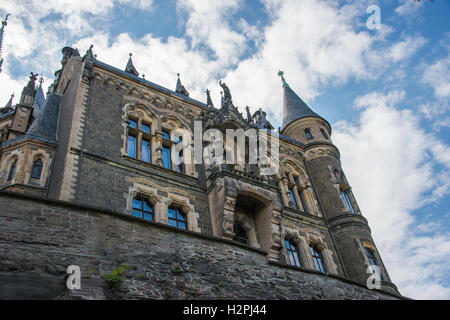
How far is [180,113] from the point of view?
19.4 metres

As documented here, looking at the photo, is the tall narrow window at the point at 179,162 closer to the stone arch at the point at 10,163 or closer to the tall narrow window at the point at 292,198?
the stone arch at the point at 10,163

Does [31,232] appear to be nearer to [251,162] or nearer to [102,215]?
[102,215]

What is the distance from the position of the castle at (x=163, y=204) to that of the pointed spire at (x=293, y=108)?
471mm

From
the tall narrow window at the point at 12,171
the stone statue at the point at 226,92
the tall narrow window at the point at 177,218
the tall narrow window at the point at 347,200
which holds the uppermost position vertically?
the stone statue at the point at 226,92

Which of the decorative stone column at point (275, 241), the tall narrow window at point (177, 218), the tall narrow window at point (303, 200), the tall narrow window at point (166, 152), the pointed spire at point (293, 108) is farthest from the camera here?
the pointed spire at point (293, 108)

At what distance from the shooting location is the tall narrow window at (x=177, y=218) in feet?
48.3

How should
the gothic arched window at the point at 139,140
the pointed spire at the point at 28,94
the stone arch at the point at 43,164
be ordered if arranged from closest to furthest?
the stone arch at the point at 43,164
the gothic arched window at the point at 139,140
the pointed spire at the point at 28,94

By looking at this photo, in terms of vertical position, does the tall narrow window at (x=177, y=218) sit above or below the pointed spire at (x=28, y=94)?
below

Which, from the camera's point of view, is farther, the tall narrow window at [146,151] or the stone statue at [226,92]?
the stone statue at [226,92]

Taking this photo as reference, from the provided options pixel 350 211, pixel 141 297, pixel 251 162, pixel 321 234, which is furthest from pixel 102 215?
pixel 350 211

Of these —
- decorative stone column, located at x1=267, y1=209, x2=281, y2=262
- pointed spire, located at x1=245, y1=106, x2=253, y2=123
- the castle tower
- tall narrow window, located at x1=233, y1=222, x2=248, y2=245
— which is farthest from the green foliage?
pointed spire, located at x1=245, y1=106, x2=253, y2=123

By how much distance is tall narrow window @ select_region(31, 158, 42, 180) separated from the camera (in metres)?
14.8

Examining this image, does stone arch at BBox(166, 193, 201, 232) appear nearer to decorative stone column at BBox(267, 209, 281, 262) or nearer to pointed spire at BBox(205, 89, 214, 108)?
decorative stone column at BBox(267, 209, 281, 262)

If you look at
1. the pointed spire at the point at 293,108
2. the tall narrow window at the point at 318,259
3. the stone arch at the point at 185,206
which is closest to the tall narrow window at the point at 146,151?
the stone arch at the point at 185,206
